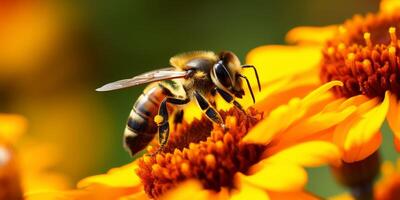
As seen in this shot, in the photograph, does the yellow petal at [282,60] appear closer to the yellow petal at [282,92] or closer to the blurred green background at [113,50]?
the yellow petal at [282,92]

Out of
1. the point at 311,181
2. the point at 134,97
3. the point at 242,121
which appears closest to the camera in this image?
the point at 242,121

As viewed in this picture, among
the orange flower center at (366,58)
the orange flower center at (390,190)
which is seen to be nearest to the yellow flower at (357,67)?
the orange flower center at (366,58)

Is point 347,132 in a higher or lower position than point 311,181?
higher

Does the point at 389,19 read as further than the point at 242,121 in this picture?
Yes

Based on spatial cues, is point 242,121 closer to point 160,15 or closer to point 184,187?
point 184,187

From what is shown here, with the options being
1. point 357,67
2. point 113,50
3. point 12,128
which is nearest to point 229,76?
point 357,67

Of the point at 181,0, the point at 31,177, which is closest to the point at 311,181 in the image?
the point at 31,177

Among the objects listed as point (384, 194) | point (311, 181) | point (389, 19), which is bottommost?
point (311, 181)

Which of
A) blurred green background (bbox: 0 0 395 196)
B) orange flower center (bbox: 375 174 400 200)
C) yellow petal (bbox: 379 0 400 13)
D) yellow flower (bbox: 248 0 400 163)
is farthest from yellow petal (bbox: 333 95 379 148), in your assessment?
blurred green background (bbox: 0 0 395 196)
